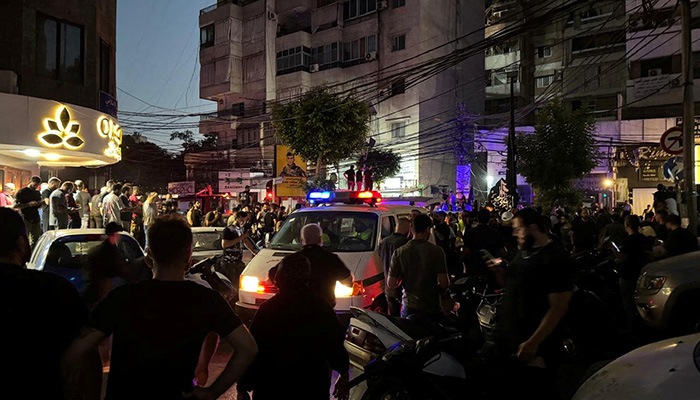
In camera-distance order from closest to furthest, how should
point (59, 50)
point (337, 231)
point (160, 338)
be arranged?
point (160, 338) < point (337, 231) < point (59, 50)

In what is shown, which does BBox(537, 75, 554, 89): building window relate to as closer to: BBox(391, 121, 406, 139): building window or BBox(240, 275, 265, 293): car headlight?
BBox(391, 121, 406, 139): building window

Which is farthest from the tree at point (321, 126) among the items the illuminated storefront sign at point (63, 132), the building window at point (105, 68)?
the illuminated storefront sign at point (63, 132)

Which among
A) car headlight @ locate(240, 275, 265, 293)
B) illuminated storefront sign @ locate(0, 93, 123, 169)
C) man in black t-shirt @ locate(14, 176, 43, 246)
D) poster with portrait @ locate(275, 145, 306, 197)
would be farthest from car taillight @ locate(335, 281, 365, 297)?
poster with portrait @ locate(275, 145, 306, 197)

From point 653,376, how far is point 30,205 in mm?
12087

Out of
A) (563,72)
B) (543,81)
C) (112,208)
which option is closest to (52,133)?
(112,208)

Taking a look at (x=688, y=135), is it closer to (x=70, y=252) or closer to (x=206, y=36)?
(x=70, y=252)

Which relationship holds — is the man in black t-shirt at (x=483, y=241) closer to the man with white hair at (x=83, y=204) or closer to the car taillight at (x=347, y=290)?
the car taillight at (x=347, y=290)

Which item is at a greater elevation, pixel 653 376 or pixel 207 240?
pixel 653 376

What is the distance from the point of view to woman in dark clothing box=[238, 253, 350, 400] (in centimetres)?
300

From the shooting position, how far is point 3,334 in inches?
93.4

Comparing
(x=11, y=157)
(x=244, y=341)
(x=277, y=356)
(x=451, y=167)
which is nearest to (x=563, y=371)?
(x=277, y=356)

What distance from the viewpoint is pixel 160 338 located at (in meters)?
2.36

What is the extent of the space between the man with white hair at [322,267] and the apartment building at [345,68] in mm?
26040

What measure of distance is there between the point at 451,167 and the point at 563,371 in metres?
31.6
